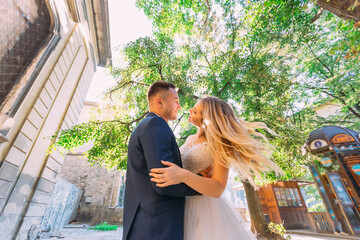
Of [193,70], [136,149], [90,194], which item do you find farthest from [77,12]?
Answer: [90,194]

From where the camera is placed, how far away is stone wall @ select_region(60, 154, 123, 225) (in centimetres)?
1503

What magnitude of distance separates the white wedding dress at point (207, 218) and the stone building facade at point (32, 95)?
423 centimetres

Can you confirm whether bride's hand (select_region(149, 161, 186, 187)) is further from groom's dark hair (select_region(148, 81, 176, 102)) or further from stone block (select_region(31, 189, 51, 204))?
stone block (select_region(31, 189, 51, 204))

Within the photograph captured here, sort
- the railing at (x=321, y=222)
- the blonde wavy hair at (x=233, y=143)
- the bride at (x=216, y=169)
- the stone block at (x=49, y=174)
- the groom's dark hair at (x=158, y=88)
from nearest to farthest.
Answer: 1. the bride at (x=216, y=169)
2. the blonde wavy hair at (x=233, y=143)
3. the groom's dark hair at (x=158, y=88)
4. the stone block at (x=49, y=174)
5. the railing at (x=321, y=222)

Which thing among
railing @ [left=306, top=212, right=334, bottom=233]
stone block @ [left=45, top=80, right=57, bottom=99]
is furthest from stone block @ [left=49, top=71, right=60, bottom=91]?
railing @ [left=306, top=212, right=334, bottom=233]

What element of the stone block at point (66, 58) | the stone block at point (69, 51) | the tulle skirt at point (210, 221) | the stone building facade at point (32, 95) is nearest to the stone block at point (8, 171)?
the stone building facade at point (32, 95)

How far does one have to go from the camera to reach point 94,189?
15.9m

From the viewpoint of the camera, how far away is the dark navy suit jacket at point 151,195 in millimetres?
1379

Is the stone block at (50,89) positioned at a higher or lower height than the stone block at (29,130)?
higher

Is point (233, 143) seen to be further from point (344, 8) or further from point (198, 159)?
point (344, 8)

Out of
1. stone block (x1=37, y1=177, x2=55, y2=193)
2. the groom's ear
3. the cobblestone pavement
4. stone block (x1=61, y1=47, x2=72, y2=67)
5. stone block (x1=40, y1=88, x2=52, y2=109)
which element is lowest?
the cobblestone pavement

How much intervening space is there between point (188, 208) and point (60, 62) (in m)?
6.15

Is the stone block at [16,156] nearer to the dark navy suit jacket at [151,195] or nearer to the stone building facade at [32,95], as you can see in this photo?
the stone building facade at [32,95]

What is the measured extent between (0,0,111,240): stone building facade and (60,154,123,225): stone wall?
10.9m
